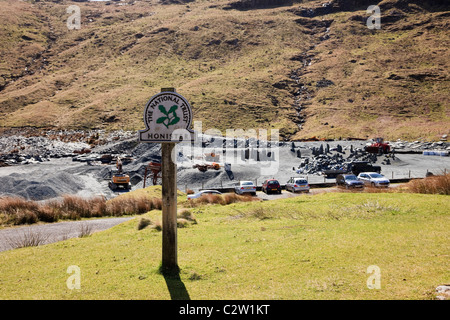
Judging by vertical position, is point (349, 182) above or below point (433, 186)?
below

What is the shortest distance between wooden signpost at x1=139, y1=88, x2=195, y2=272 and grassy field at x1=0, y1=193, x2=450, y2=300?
1156 mm

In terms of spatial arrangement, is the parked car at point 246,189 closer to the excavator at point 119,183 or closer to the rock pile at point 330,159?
the rock pile at point 330,159

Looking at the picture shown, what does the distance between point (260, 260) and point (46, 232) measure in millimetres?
9300

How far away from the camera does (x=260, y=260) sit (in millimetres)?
8133

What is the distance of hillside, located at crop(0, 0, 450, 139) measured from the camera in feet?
281

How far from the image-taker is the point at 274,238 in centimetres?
1016

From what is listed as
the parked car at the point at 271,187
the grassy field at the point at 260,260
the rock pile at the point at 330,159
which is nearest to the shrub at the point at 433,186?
the grassy field at the point at 260,260

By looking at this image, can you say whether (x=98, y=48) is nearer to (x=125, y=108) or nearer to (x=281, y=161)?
(x=125, y=108)

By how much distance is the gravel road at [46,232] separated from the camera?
1168 cm

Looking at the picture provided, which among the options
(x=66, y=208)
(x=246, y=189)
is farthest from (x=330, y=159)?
(x=66, y=208)

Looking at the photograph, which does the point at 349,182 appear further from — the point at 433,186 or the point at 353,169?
the point at 433,186

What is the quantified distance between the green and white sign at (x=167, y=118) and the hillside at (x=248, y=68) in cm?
7006

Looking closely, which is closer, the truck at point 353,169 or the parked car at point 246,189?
the parked car at point 246,189

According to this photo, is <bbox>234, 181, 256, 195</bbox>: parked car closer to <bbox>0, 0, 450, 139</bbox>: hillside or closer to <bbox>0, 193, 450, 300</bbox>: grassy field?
<bbox>0, 193, 450, 300</bbox>: grassy field
